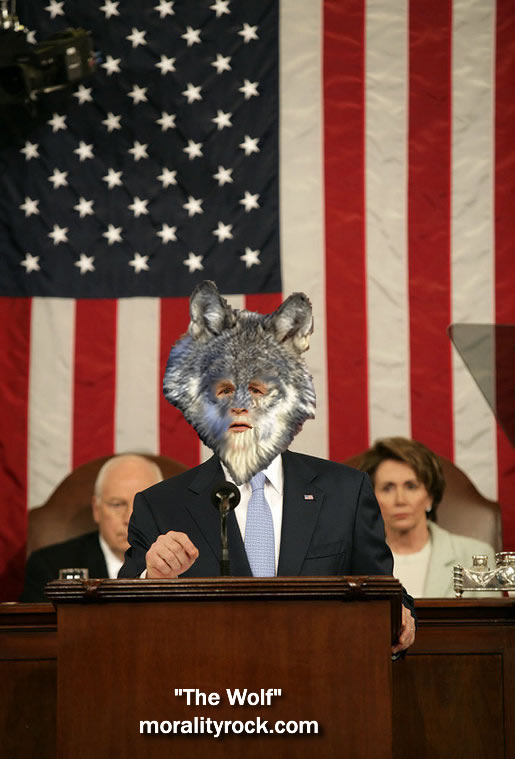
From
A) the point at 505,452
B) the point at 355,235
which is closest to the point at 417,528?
the point at 505,452

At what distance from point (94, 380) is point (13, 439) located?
0.54 meters

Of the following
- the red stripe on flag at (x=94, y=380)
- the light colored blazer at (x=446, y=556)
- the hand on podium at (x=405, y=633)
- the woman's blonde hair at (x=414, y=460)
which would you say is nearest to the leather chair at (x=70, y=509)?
the red stripe on flag at (x=94, y=380)

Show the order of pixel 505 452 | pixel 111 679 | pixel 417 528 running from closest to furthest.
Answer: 1. pixel 111 679
2. pixel 417 528
3. pixel 505 452

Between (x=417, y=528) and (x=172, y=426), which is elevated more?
(x=172, y=426)

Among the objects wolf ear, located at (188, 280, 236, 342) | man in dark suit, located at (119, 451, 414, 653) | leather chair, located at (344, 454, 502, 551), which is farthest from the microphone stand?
leather chair, located at (344, 454, 502, 551)

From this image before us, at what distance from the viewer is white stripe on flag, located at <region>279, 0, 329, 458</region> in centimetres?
613

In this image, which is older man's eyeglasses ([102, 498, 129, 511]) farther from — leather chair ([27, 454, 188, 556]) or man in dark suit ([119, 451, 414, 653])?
man in dark suit ([119, 451, 414, 653])

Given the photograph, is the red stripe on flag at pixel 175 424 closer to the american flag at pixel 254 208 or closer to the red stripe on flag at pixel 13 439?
the american flag at pixel 254 208

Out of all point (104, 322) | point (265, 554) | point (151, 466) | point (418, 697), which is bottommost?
point (418, 697)

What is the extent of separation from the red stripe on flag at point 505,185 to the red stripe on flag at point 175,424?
1.63 meters

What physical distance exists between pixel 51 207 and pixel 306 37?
1.69 m

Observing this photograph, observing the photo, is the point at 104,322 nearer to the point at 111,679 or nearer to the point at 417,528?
the point at 417,528

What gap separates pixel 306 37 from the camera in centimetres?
628

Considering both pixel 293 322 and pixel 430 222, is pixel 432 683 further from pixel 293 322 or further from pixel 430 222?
pixel 430 222
